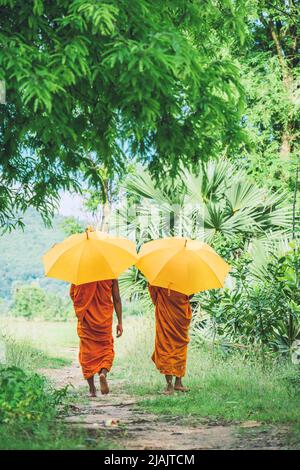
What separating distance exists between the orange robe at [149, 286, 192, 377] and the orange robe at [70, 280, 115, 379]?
63 cm

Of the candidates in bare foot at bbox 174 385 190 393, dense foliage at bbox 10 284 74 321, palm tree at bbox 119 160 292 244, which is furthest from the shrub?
dense foliage at bbox 10 284 74 321

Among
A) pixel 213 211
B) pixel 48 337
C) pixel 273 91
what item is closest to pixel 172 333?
pixel 213 211

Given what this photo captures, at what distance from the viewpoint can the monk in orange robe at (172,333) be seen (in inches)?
376

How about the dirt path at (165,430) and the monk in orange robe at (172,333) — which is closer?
the dirt path at (165,430)

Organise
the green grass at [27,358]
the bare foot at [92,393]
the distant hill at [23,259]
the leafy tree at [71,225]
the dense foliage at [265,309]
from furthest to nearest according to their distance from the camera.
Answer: the distant hill at [23,259], the leafy tree at [71,225], the green grass at [27,358], the dense foliage at [265,309], the bare foot at [92,393]

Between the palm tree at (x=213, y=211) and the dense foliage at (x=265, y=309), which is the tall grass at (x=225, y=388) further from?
the palm tree at (x=213, y=211)

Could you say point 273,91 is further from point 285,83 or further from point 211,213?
point 211,213

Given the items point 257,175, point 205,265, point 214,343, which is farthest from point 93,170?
point 257,175

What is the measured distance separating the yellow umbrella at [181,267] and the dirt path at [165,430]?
4.99 feet

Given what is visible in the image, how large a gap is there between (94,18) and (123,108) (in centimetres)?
113

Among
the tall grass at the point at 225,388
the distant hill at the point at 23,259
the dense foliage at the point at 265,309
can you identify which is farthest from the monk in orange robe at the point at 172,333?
the distant hill at the point at 23,259

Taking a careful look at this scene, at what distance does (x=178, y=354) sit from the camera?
377 inches
